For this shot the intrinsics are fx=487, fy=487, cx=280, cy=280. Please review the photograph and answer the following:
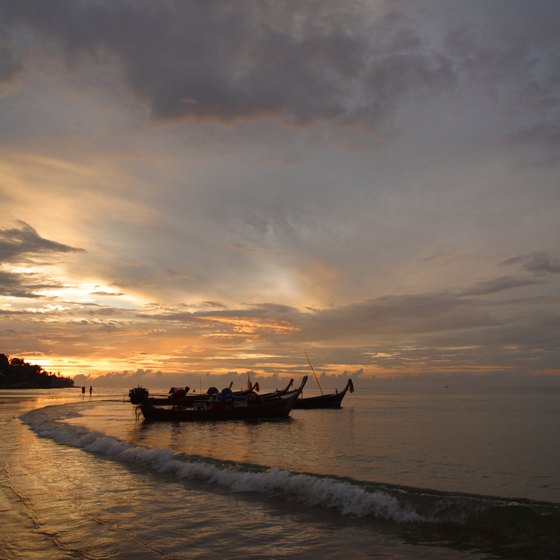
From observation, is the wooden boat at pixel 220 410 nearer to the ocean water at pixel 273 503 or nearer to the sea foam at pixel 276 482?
the ocean water at pixel 273 503

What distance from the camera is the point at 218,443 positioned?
93.0 ft

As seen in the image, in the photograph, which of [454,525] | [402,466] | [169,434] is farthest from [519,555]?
[169,434]

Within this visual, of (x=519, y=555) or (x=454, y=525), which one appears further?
(x=454, y=525)

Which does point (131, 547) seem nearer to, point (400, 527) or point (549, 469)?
point (400, 527)

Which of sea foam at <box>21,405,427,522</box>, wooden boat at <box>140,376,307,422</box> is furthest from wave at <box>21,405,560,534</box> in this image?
wooden boat at <box>140,376,307,422</box>

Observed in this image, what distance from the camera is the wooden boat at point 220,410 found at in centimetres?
4072

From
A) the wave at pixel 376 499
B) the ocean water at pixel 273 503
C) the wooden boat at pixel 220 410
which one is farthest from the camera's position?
the wooden boat at pixel 220 410

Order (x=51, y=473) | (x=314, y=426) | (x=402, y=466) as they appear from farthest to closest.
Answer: (x=314, y=426), (x=402, y=466), (x=51, y=473)

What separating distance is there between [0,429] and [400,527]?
29.1 m

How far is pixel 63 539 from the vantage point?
9.13 meters

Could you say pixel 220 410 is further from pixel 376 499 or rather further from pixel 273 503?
pixel 376 499

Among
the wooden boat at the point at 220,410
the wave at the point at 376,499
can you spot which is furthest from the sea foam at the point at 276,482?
the wooden boat at the point at 220,410

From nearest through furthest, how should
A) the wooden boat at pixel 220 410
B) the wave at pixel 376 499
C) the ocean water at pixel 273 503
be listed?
the ocean water at pixel 273 503, the wave at pixel 376 499, the wooden boat at pixel 220 410

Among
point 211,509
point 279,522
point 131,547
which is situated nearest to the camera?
point 131,547
